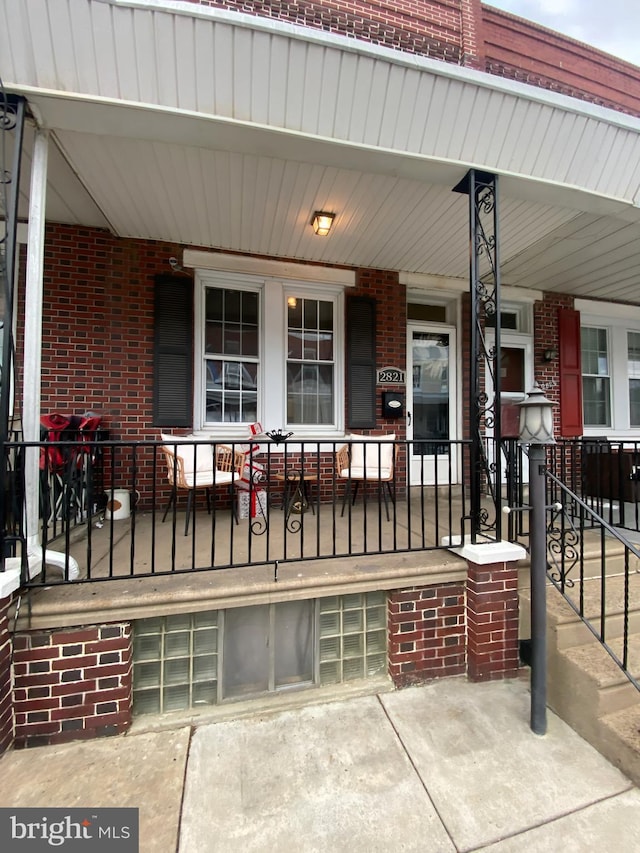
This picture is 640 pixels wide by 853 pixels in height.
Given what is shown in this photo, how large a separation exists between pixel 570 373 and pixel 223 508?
4723 mm

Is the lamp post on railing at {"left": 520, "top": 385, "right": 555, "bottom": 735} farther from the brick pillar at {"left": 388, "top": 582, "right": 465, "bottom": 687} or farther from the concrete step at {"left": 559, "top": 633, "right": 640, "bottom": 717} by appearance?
the brick pillar at {"left": 388, "top": 582, "right": 465, "bottom": 687}

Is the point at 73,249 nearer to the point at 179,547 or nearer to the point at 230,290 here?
the point at 230,290

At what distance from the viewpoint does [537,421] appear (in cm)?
210

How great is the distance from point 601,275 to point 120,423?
18.3 ft

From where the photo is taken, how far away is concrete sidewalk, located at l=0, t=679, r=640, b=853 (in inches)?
55.2

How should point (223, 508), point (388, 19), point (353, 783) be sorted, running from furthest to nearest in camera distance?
1. point (223, 508)
2. point (388, 19)
3. point (353, 783)

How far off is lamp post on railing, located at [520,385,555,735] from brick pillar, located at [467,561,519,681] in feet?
1.10

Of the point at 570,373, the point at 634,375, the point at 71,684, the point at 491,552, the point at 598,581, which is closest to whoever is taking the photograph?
the point at 71,684

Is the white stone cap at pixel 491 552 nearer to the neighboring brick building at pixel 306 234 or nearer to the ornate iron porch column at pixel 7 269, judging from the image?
the neighboring brick building at pixel 306 234

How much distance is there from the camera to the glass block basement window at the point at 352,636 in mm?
2311

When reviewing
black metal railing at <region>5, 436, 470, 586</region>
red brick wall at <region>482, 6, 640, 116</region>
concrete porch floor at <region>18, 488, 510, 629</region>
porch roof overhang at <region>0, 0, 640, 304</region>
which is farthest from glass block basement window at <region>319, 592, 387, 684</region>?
red brick wall at <region>482, 6, 640, 116</region>

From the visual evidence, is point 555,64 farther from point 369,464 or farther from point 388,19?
point 369,464

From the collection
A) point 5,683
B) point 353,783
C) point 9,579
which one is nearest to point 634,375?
point 353,783

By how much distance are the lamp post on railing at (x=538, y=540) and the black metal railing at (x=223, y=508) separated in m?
0.43
